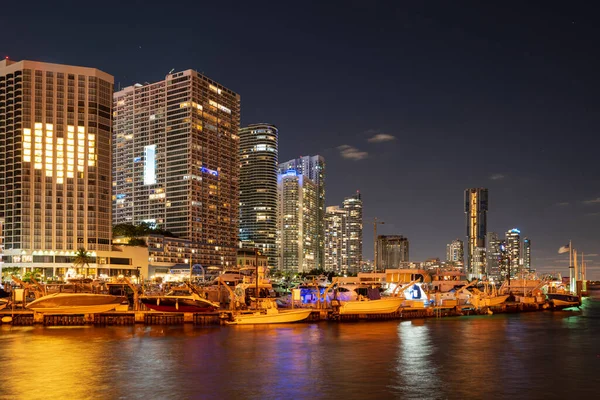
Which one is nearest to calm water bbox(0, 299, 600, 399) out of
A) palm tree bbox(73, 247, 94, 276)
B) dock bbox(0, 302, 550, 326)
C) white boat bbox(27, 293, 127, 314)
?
dock bbox(0, 302, 550, 326)

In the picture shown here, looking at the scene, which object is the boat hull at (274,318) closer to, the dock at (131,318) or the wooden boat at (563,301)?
the dock at (131,318)

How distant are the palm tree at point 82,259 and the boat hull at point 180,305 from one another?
11787cm

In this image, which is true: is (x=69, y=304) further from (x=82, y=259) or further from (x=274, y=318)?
(x=82, y=259)

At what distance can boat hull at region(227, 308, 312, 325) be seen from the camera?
73.9 meters

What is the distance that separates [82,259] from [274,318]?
128880 millimetres

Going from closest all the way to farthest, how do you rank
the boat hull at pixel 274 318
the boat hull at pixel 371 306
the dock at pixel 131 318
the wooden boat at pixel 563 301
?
the boat hull at pixel 274 318 < the dock at pixel 131 318 < the boat hull at pixel 371 306 < the wooden boat at pixel 563 301

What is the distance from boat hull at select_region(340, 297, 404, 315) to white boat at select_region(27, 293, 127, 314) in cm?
3341

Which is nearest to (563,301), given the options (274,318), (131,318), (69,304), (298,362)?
(274,318)

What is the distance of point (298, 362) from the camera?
1945 inches

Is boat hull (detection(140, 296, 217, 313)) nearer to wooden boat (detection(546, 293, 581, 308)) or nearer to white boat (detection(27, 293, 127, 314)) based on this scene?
white boat (detection(27, 293, 127, 314))

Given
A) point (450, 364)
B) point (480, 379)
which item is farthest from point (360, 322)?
point (480, 379)

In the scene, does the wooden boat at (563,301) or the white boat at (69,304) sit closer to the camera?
the white boat at (69,304)

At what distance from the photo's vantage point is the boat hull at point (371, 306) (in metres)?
79.8

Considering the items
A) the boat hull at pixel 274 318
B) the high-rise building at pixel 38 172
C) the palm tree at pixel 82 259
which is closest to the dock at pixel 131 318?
the boat hull at pixel 274 318
